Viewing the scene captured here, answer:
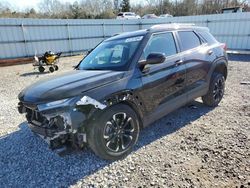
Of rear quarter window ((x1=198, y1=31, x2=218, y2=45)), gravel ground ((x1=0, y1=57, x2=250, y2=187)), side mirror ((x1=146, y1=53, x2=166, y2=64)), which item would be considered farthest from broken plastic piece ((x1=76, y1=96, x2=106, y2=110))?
rear quarter window ((x1=198, y1=31, x2=218, y2=45))

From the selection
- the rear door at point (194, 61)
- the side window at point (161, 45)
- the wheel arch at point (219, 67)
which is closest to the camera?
the side window at point (161, 45)

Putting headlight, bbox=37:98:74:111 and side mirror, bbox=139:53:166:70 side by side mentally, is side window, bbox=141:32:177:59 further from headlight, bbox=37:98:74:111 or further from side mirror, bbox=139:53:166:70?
headlight, bbox=37:98:74:111

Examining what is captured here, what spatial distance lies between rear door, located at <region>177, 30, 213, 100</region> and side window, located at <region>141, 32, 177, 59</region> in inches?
9.5

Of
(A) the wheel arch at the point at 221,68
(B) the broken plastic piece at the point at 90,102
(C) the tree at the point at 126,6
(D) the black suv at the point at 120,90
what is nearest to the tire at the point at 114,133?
(D) the black suv at the point at 120,90

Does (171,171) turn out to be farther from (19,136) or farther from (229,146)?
(19,136)

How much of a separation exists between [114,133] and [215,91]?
2.99 meters

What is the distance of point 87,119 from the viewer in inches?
108

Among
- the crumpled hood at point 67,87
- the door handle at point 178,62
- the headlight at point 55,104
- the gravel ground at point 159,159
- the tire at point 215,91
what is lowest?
the gravel ground at point 159,159

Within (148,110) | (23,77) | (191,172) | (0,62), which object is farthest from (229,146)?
(0,62)

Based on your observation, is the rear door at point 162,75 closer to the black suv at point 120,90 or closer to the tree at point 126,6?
the black suv at point 120,90

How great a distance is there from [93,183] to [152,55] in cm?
200

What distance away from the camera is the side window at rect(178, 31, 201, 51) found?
164 inches

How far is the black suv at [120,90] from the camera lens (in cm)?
272

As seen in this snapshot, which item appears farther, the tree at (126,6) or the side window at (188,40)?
the tree at (126,6)
